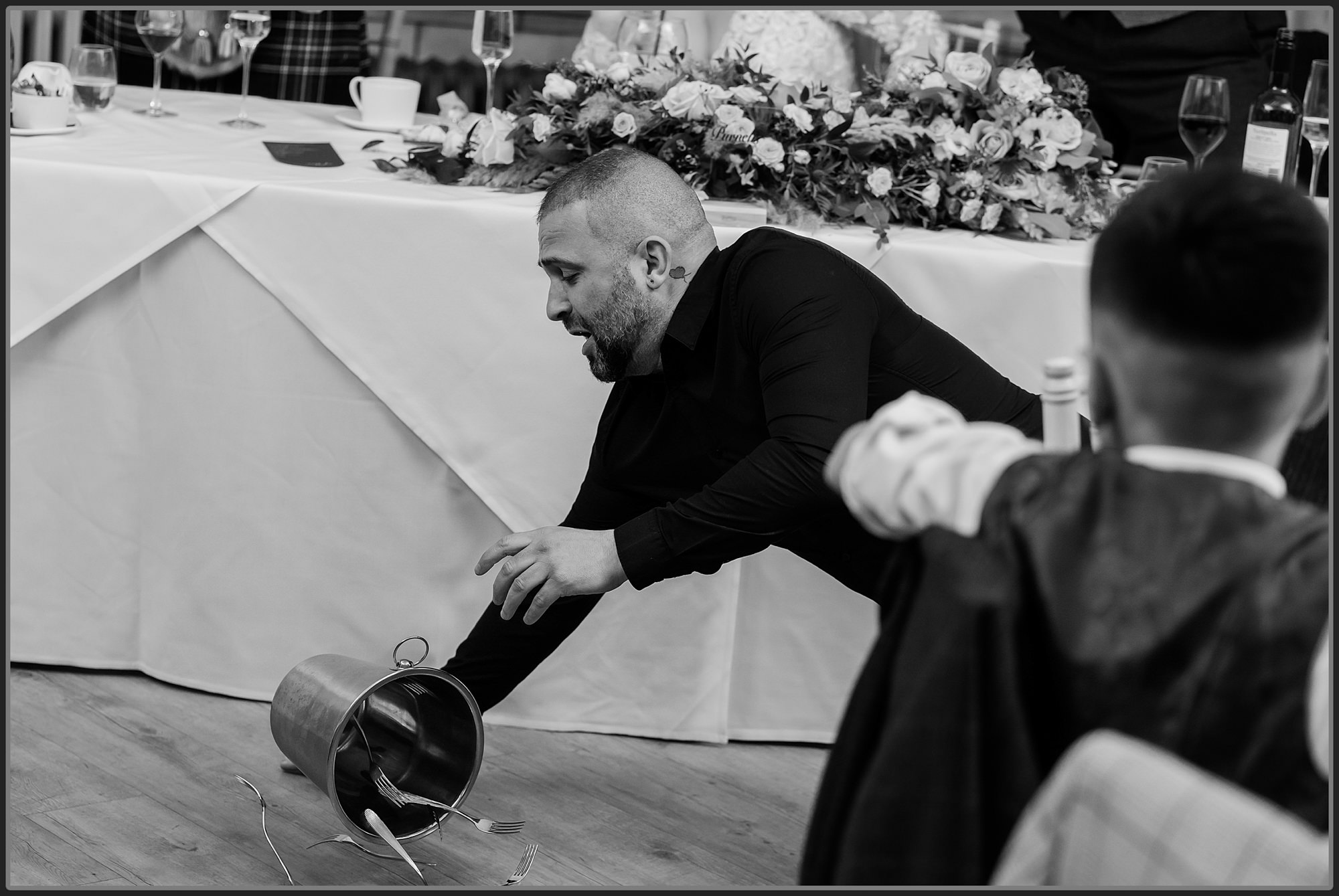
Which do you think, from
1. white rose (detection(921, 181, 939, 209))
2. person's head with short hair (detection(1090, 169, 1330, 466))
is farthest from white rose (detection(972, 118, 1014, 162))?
person's head with short hair (detection(1090, 169, 1330, 466))

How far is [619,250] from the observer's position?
177 cm

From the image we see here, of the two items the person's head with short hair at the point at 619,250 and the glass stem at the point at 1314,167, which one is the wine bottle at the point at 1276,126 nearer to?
the glass stem at the point at 1314,167

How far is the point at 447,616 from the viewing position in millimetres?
2176

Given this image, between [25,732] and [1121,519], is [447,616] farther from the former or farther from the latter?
[1121,519]

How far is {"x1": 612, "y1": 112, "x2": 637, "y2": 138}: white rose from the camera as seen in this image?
2098 millimetres

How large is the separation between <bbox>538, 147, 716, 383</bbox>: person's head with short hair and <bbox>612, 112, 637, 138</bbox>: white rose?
11.5 inches

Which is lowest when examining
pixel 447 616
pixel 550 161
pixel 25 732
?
pixel 25 732

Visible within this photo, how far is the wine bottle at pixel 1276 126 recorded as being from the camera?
206 centimetres

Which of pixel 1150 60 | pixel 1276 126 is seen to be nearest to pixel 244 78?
pixel 1276 126

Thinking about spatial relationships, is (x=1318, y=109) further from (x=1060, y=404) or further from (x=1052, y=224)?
(x=1060, y=404)

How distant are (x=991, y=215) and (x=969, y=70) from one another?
0.24 metres

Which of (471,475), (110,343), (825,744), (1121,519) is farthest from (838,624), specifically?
(1121,519)

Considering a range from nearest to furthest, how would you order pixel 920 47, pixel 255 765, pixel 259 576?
1. pixel 255 765
2. pixel 259 576
3. pixel 920 47

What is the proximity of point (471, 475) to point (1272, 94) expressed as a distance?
1315mm
